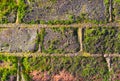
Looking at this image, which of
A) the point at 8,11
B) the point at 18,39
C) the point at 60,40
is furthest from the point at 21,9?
the point at 60,40

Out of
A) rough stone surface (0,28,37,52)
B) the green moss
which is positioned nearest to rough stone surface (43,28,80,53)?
rough stone surface (0,28,37,52)

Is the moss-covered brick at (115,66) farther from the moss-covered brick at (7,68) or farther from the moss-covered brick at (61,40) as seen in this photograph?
the moss-covered brick at (7,68)

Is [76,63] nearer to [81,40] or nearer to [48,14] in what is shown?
[81,40]

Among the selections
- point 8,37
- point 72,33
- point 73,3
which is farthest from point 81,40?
point 8,37

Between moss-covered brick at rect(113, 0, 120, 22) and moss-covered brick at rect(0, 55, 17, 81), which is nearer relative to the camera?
moss-covered brick at rect(113, 0, 120, 22)

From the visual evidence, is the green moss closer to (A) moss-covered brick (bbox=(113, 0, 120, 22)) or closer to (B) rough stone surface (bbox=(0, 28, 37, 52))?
(B) rough stone surface (bbox=(0, 28, 37, 52))
